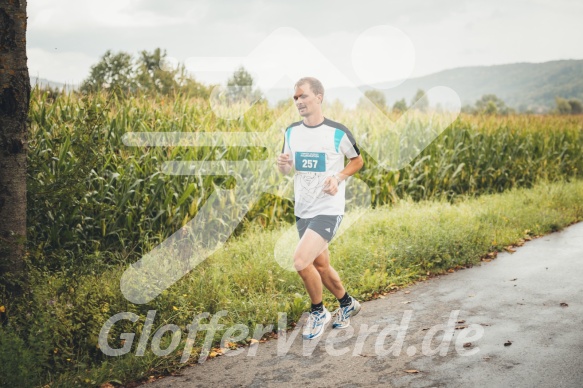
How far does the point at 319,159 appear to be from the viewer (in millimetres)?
5281

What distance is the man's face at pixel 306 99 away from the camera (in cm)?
521

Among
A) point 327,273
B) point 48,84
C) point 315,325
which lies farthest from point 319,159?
point 48,84

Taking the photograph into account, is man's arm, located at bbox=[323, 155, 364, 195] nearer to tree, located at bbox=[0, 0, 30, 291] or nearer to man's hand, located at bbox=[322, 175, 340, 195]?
man's hand, located at bbox=[322, 175, 340, 195]

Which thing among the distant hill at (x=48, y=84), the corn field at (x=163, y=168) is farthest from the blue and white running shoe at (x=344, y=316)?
the distant hill at (x=48, y=84)

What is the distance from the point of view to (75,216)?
25.5 feet

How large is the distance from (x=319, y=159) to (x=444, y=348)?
201 centimetres

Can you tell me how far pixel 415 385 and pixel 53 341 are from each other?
10.4 ft

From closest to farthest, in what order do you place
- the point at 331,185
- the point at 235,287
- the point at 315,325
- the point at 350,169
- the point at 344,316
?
the point at 331,185 → the point at 350,169 → the point at 315,325 → the point at 344,316 → the point at 235,287

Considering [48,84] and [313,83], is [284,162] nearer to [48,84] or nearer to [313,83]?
[313,83]

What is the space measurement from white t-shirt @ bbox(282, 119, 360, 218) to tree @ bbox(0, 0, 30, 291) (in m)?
2.50

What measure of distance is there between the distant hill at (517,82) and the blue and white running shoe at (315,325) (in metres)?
103

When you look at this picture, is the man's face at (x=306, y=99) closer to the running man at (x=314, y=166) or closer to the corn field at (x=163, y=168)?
the running man at (x=314, y=166)

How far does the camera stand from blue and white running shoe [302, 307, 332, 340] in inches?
218

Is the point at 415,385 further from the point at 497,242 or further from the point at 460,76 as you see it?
the point at 460,76
